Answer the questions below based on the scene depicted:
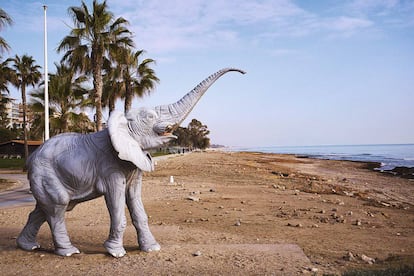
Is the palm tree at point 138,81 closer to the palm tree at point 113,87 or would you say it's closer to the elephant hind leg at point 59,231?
the palm tree at point 113,87

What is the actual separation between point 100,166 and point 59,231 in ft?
3.55

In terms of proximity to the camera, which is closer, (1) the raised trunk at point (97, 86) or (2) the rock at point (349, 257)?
(2) the rock at point (349, 257)

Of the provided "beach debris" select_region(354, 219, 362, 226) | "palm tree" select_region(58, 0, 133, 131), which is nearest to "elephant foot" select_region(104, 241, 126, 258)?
"beach debris" select_region(354, 219, 362, 226)

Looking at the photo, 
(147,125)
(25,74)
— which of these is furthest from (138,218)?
(25,74)

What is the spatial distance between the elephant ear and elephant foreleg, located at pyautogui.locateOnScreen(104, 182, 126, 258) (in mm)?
467

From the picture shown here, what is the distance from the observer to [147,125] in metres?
5.39

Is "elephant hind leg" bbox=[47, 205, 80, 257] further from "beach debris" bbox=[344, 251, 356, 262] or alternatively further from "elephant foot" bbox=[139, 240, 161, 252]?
"beach debris" bbox=[344, 251, 356, 262]

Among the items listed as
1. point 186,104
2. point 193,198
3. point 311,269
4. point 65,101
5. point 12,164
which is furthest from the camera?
point 12,164

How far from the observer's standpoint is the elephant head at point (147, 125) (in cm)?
501

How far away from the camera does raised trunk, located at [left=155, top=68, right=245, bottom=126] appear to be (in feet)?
18.1

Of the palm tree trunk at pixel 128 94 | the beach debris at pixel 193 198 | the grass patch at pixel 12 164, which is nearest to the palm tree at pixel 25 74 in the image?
Result: the grass patch at pixel 12 164

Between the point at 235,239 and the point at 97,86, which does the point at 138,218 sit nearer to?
the point at 235,239

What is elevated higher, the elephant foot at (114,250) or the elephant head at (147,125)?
the elephant head at (147,125)

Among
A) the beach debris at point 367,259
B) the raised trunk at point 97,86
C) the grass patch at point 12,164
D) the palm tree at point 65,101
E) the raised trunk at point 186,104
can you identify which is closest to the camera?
the beach debris at point 367,259
